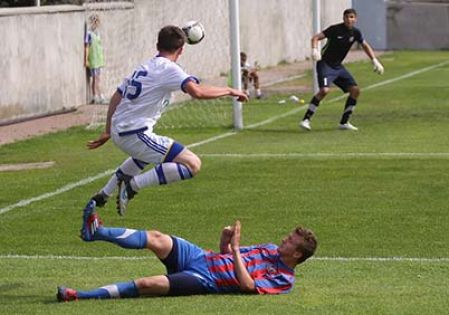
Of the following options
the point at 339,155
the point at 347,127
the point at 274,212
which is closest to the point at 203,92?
the point at 274,212

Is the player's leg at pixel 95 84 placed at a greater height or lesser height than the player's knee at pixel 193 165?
lesser

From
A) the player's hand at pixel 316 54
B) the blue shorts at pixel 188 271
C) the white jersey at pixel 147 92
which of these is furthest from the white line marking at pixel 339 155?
the blue shorts at pixel 188 271

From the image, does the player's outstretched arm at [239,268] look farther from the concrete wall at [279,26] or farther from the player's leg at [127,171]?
the concrete wall at [279,26]

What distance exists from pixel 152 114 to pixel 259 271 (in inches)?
97.7

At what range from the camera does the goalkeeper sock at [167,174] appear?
39.9 feet

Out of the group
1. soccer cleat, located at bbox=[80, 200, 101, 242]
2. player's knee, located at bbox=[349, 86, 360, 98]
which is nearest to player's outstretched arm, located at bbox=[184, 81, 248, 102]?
soccer cleat, located at bbox=[80, 200, 101, 242]

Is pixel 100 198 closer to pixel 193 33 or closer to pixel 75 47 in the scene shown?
pixel 193 33

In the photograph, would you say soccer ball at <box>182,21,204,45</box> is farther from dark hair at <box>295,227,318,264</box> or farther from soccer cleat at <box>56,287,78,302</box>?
soccer cleat at <box>56,287,78,302</box>

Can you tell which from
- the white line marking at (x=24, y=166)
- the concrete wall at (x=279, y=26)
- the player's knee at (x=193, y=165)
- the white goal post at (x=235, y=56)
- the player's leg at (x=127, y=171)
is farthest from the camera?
the concrete wall at (x=279, y=26)

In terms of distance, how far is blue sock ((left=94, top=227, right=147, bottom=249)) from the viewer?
10.5m

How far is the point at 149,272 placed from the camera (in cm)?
1189

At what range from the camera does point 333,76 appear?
2430 centimetres

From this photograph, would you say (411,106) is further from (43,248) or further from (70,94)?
(43,248)

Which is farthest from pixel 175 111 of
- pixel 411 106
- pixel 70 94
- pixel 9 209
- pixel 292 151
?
pixel 9 209
